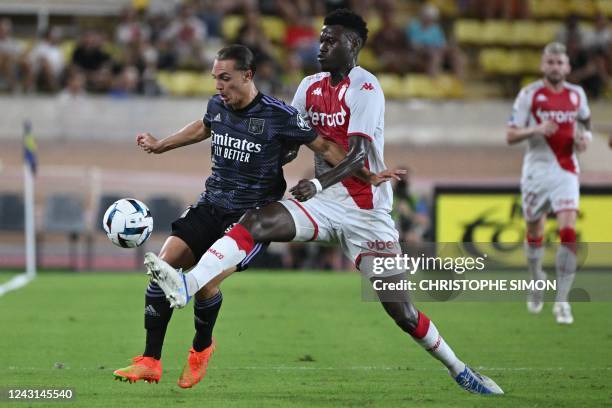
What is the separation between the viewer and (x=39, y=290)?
1476 centimetres

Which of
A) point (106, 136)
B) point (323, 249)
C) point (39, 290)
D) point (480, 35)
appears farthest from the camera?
point (480, 35)

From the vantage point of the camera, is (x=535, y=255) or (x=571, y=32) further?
(x=571, y=32)

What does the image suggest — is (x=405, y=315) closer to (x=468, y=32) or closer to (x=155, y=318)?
(x=155, y=318)

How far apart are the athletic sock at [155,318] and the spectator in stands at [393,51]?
641 inches

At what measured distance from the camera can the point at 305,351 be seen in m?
9.65

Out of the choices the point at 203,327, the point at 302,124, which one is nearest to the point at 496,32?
the point at 302,124

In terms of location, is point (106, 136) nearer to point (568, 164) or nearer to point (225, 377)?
point (568, 164)

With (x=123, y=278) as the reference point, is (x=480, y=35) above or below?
above

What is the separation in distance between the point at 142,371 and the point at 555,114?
6251 mm

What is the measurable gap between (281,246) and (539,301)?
23.7 ft

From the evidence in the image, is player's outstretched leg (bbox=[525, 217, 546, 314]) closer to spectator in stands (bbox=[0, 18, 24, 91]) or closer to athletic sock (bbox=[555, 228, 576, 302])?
athletic sock (bbox=[555, 228, 576, 302])

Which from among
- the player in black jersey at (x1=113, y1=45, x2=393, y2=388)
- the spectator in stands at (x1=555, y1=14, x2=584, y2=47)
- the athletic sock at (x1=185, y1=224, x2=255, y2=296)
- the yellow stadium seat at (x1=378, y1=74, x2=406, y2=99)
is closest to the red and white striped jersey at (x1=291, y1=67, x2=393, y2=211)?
the player in black jersey at (x1=113, y1=45, x2=393, y2=388)

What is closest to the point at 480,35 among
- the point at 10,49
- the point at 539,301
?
the point at 10,49

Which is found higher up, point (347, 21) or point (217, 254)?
point (347, 21)
